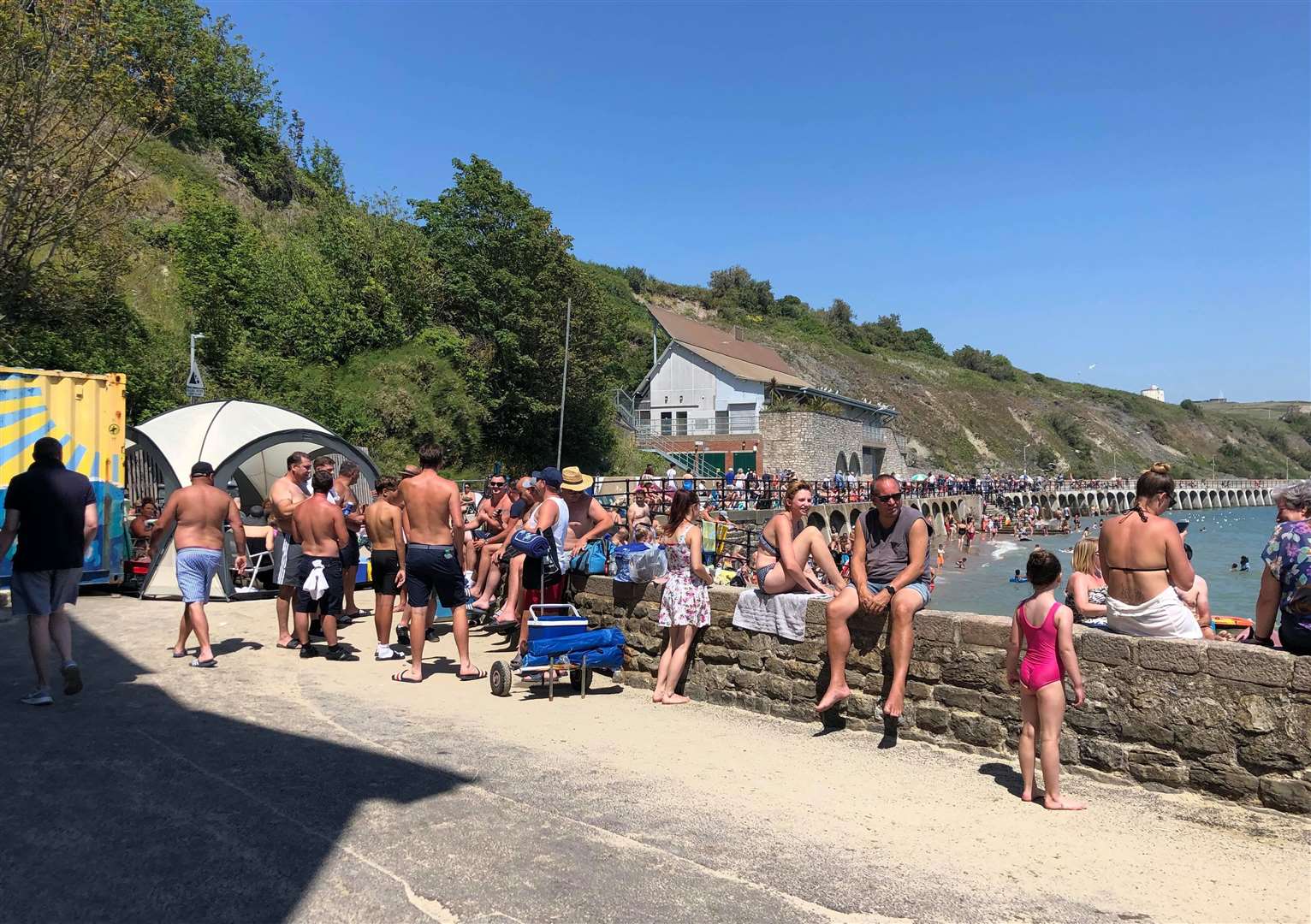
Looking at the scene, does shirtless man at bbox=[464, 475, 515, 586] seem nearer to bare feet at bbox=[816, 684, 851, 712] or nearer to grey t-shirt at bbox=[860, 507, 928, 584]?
bare feet at bbox=[816, 684, 851, 712]

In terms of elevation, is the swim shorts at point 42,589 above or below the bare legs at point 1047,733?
above

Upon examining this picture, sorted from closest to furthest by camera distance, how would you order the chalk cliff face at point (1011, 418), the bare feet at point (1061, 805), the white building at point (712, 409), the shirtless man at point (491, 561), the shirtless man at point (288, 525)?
the bare feet at point (1061, 805), the shirtless man at point (288, 525), the shirtless man at point (491, 561), the white building at point (712, 409), the chalk cliff face at point (1011, 418)

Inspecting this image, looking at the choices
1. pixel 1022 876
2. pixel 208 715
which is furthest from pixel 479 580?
pixel 1022 876

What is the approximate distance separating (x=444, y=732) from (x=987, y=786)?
3.39 meters

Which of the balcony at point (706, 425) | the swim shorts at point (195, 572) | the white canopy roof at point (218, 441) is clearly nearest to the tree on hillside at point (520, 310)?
the balcony at point (706, 425)

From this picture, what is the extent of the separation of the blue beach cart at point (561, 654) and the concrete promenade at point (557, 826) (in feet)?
1.46

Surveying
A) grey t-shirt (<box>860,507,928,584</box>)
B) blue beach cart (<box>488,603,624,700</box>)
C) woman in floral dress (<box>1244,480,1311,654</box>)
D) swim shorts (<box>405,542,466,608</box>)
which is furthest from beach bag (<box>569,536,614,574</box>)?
woman in floral dress (<box>1244,480,1311,654</box>)

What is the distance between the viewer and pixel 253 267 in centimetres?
3161

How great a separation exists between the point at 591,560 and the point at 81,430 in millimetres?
6709

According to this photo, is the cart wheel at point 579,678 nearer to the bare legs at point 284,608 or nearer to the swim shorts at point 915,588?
the swim shorts at point 915,588

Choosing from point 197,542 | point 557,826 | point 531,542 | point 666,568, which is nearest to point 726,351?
point 531,542

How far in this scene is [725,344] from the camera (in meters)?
55.8

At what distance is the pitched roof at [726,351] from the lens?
48906mm

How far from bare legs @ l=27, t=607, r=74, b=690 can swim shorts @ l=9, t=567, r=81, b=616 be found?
0.06 m
